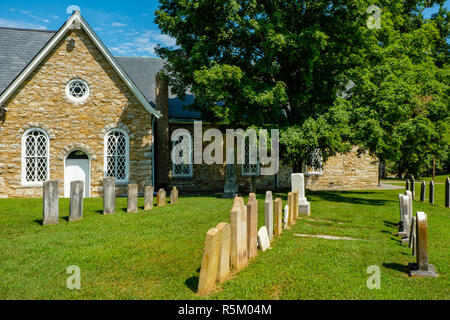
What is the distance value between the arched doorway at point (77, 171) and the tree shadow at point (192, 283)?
1249cm

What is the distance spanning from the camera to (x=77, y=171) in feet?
54.8

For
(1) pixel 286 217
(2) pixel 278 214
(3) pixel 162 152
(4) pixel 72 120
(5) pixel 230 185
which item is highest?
(4) pixel 72 120

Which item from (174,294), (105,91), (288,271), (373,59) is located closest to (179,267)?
(174,294)

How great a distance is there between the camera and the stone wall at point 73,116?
1580cm

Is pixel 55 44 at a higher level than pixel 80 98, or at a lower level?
higher

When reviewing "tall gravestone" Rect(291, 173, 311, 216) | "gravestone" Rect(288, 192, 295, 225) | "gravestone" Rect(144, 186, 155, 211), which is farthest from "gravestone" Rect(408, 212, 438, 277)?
"gravestone" Rect(144, 186, 155, 211)

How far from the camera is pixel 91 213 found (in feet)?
39.3

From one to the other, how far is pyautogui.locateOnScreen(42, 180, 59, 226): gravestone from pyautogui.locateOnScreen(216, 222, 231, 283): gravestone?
6.49 metres

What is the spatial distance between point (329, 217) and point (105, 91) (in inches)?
462

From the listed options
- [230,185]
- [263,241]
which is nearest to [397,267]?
[263,241]

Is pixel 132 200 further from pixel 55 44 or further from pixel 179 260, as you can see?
pixel 55 44

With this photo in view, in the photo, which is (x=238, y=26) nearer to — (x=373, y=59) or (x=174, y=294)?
(x=373, y=59)

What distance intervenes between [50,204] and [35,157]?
292 inches
